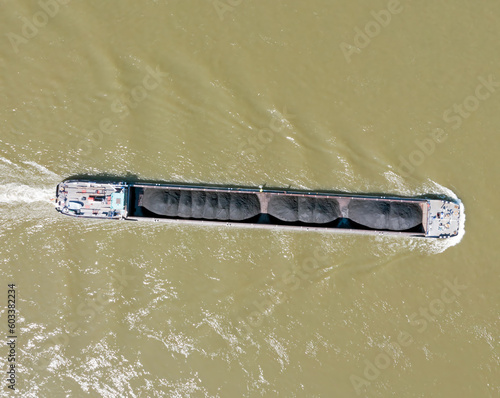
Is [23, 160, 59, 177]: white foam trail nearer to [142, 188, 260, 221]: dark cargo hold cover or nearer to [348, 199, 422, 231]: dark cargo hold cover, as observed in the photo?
[142, 188, 260, 221]: dark cargo hold cover

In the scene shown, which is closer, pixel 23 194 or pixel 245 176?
pixel 245 176

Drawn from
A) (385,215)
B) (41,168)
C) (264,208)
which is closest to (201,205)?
(264,208)

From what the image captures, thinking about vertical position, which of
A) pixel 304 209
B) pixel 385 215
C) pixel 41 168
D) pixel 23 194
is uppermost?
pixel 41 168

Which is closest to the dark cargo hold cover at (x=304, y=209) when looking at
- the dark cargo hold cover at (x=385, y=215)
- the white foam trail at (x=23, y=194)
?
the dark cargo hold cover at (x=385, y=215)

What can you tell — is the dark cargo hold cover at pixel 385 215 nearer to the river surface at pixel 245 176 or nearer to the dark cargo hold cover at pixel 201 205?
the river surface at pixel 245 176

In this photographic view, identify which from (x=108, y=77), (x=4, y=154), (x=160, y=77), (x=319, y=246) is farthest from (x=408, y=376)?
(x=4, y=154)

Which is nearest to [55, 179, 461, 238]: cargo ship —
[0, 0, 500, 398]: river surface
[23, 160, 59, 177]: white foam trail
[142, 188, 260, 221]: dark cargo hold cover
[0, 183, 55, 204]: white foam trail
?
[142, 188, 260, 221]: dark cargo hold cover

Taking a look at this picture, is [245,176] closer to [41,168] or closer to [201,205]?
[201,205]
